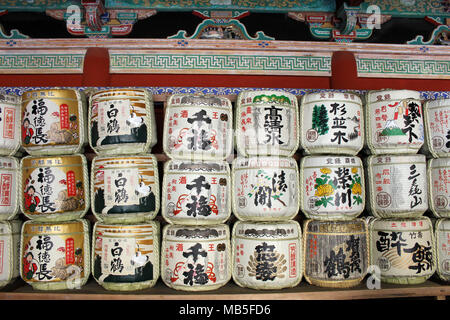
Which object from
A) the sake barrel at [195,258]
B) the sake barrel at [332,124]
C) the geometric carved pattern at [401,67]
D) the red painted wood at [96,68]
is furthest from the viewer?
the geometric carved pattern at [401,67]

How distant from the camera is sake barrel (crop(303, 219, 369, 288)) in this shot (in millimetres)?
1979

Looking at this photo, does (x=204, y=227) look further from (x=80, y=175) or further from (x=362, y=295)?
(x=362, y=295)

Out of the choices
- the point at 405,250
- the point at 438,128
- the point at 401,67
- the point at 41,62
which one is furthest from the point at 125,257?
the point at 401,67

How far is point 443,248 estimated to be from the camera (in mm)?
2111

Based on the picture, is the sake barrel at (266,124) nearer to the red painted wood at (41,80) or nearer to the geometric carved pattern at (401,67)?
the geometric carved pattern at (401,67)

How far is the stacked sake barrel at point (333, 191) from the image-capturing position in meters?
1.99

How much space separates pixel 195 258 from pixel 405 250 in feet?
3.93

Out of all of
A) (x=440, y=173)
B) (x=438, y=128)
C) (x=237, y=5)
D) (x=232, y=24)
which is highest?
(x=237, y=5)

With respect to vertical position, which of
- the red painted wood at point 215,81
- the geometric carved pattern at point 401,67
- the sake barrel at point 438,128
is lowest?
the sake barrel at point 438,128

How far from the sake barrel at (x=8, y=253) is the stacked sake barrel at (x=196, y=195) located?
0.85m

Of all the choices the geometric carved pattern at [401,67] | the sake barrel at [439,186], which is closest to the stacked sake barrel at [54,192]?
the sake barrel at [439,186]

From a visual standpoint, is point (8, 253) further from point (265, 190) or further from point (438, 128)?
point (438, 128)

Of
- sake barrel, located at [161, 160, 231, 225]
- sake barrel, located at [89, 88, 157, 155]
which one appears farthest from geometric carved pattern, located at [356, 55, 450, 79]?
sake barrel, located at [89, 88, 157, 155]

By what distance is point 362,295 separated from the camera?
196 centimetres
